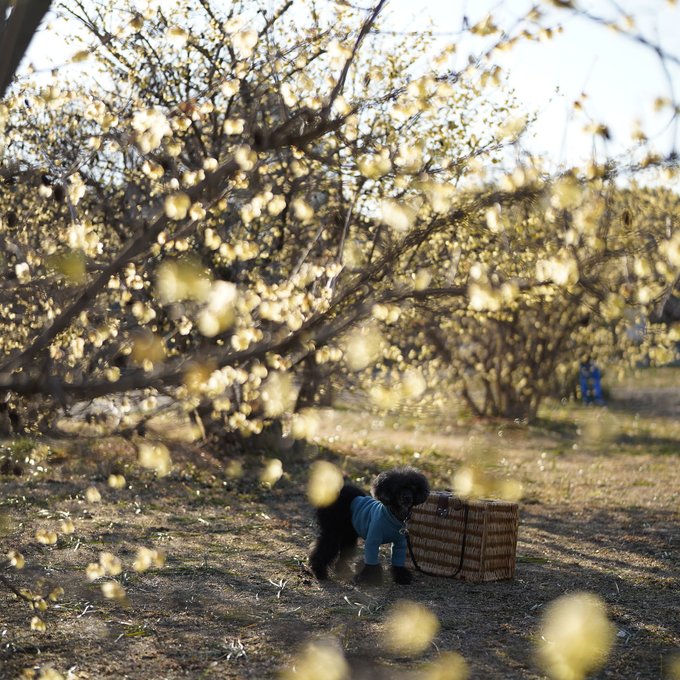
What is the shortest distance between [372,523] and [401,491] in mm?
295

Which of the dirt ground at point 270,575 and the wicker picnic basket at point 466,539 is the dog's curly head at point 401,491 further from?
the dirt ground at point 270,575

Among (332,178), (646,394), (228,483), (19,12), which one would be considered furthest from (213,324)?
(646,394)

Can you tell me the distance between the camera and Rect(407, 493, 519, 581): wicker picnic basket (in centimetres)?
625

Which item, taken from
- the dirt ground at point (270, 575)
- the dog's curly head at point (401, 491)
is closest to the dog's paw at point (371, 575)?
the dirt ground at point (270, 575)

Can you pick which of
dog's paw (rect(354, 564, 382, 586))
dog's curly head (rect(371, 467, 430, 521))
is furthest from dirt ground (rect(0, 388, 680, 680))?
dog's curly head (rect(371, 467, 430, 521))

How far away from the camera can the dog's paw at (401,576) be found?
6152 millimetres

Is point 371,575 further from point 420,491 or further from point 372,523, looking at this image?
point 420,491

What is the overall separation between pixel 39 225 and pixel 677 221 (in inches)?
268

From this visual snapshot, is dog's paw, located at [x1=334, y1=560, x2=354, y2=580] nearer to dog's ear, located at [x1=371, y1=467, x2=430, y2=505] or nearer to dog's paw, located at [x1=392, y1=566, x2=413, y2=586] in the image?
dog's paw, located at [x1=392, y1=566, x2=413, y2=586]

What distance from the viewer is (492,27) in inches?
181

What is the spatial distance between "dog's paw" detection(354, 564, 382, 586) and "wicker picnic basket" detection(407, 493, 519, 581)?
0.50 metres

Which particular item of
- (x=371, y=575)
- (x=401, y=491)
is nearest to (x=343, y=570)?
(x=371, y=575)

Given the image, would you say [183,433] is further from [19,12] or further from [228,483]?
[19,12]

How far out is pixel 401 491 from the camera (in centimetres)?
598
